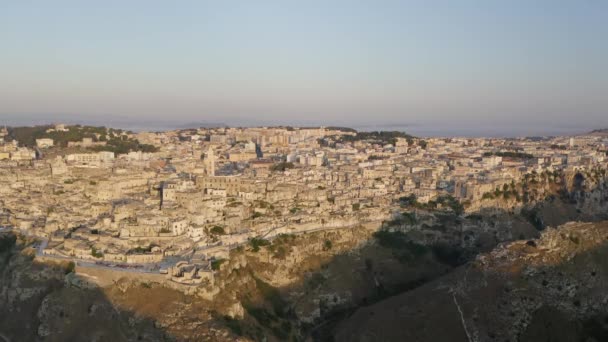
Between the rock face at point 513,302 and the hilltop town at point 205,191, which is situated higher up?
the hilltop town at point 205,191

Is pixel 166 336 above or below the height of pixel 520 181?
below

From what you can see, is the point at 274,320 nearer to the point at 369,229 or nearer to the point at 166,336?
the point at 166,336

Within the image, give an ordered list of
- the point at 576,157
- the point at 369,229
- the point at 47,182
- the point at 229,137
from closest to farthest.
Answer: the point at 369,229, the point at 47,182, the point at 576,157, the point at 229,137

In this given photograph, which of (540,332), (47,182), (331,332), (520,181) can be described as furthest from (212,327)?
(520,181)

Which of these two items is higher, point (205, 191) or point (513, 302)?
point (205, 191)

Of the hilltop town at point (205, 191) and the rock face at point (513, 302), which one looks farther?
the hilltop town at point (205, 191)
